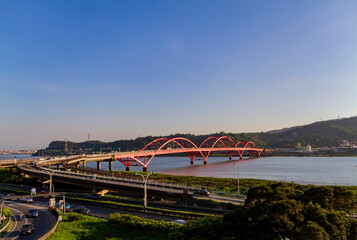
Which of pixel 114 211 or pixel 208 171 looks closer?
pixel 114 211

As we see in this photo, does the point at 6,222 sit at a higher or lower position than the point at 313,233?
lower

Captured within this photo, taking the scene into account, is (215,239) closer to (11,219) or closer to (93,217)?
(93,217)

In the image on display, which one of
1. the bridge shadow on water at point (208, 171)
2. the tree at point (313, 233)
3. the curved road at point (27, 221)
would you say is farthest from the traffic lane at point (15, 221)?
the bridge shadow on water at point (208, 171)

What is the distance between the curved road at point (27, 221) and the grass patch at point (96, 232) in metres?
1.60

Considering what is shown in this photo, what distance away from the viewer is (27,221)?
98.8ft

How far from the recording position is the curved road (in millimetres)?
25411

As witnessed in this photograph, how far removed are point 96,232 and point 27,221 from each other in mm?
9650

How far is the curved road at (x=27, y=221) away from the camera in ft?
83.4

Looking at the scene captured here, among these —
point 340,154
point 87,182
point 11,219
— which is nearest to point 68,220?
point 11,219

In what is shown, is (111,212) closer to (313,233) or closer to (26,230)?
(26,230)

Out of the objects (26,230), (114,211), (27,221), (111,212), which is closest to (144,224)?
(111,212)

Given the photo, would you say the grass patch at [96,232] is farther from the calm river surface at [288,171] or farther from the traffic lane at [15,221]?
the calm river surface at [288,171]

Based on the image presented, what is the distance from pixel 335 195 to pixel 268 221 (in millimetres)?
9693

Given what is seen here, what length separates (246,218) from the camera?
1880cm
